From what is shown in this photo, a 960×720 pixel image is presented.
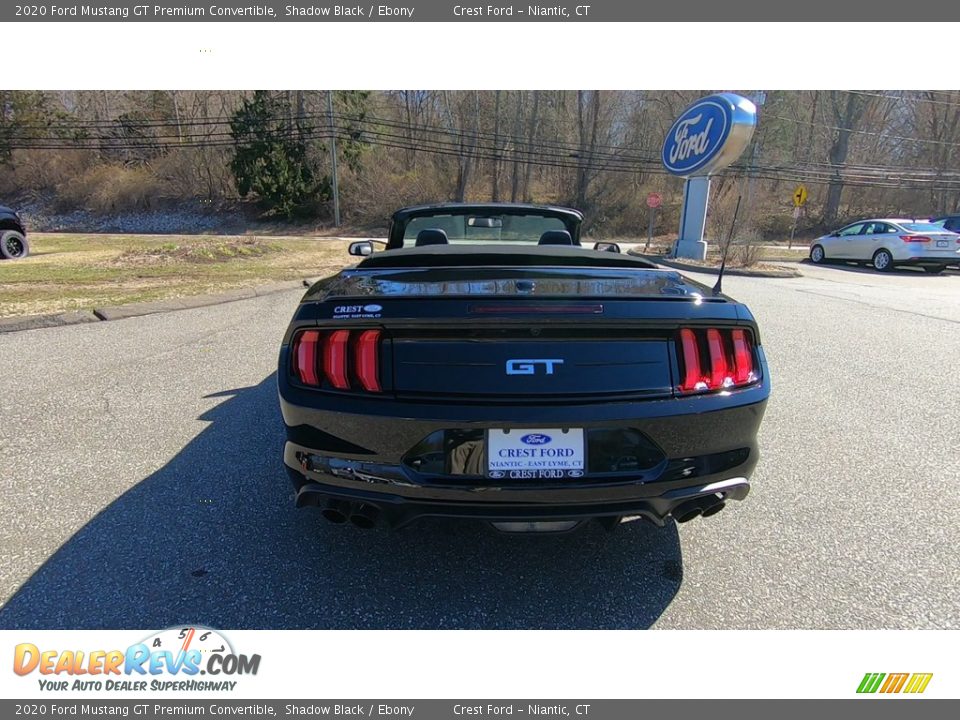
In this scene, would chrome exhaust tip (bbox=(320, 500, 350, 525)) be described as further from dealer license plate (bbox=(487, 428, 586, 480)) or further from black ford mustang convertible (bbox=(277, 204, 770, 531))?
dealer license plate (bbox=(487, 428, 586, 480))

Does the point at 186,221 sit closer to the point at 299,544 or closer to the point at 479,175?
the point at 479,175

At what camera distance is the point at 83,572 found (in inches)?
76.7

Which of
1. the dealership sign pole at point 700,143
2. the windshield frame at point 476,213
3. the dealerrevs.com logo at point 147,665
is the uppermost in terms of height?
the dealership sign pole at point 700,143

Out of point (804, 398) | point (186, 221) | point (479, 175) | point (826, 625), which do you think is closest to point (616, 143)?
point (479, 175)

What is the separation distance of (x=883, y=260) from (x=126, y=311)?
18.9 m

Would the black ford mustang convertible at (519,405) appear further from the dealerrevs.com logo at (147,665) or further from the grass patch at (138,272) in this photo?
the grass patch at (138,272)

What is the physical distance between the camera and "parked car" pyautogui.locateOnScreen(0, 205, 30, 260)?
11617 mm

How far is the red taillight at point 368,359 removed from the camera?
1.72 metres

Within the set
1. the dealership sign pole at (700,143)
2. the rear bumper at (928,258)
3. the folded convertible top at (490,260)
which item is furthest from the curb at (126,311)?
the rear bumper at (928,258)

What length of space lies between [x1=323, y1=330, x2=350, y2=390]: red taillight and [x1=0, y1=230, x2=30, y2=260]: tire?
1515 cm

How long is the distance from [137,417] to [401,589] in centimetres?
272

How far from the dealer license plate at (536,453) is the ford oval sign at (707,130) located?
1151cm

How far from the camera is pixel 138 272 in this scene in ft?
33.7

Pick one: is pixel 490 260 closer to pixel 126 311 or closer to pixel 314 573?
pixel 314 573
